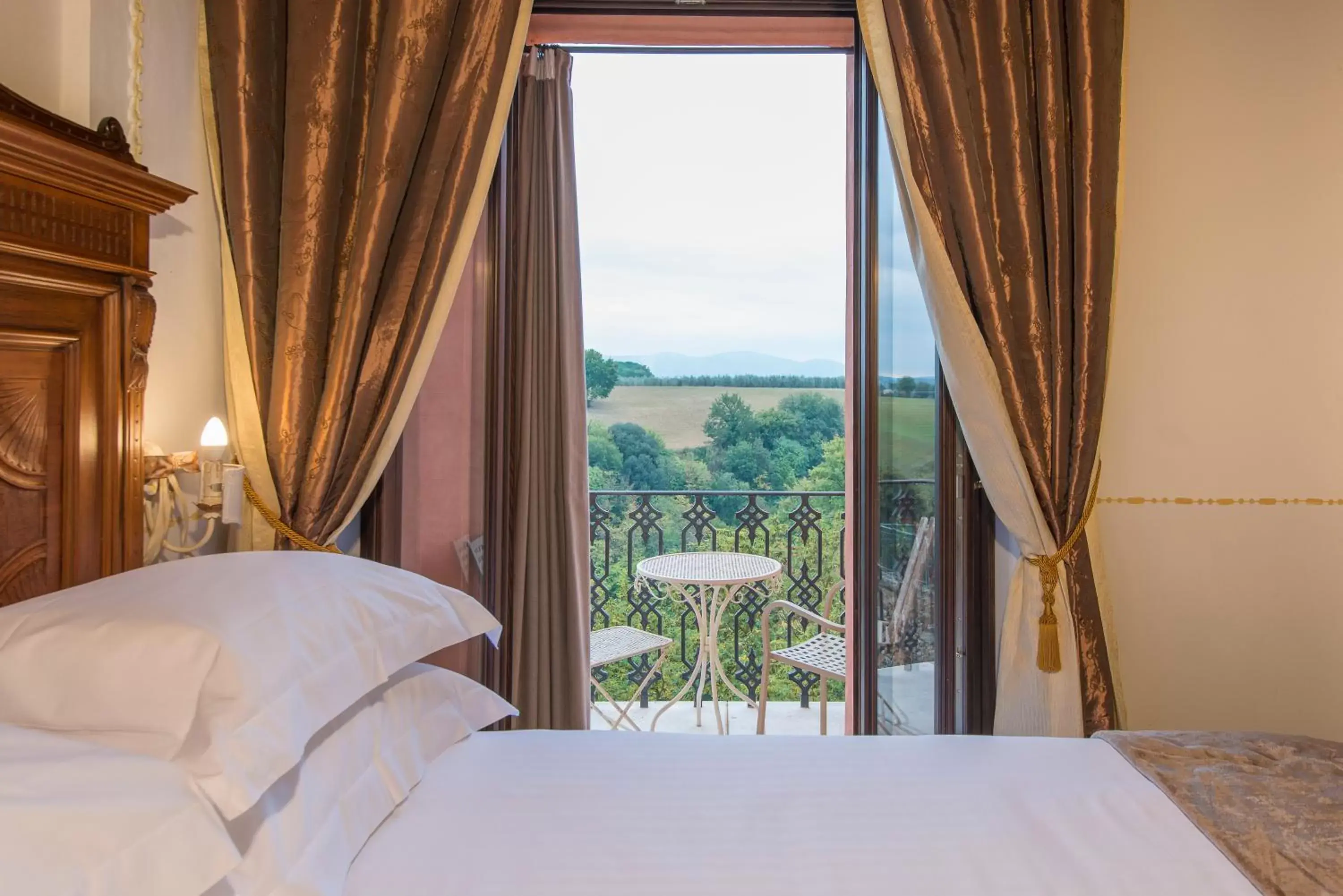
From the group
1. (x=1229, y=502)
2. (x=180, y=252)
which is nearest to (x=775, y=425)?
(x=1229, y=502)

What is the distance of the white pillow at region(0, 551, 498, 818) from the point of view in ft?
2.99

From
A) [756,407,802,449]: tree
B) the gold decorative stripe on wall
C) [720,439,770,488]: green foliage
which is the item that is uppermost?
[756,407,802,449]: tree

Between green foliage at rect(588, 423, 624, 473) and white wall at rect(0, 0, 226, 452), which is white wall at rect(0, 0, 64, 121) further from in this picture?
green foliage at rect(588, 423, 624, 473)

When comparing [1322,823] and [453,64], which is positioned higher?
[453,64]

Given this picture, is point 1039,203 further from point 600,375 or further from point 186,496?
point 600,375

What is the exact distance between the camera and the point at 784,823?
1.25 meters

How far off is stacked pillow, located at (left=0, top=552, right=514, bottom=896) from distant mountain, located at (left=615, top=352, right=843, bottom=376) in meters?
4.12

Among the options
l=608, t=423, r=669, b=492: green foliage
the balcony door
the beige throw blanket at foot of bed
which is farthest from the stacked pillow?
l=608, t=423, r=669, b=492: green foliage

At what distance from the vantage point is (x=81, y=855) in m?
0.70

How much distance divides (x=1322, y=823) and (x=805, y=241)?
4.29 metres

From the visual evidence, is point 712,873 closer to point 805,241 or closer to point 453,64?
point 453,64

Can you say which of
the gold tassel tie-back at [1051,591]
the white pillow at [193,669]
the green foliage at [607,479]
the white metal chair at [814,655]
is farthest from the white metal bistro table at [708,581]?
the white pillow at [193,669]

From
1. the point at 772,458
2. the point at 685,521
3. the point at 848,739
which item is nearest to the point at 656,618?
the point at 685,521

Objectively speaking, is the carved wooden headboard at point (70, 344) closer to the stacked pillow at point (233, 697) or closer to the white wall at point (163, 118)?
the white wall at point (163, 118)
